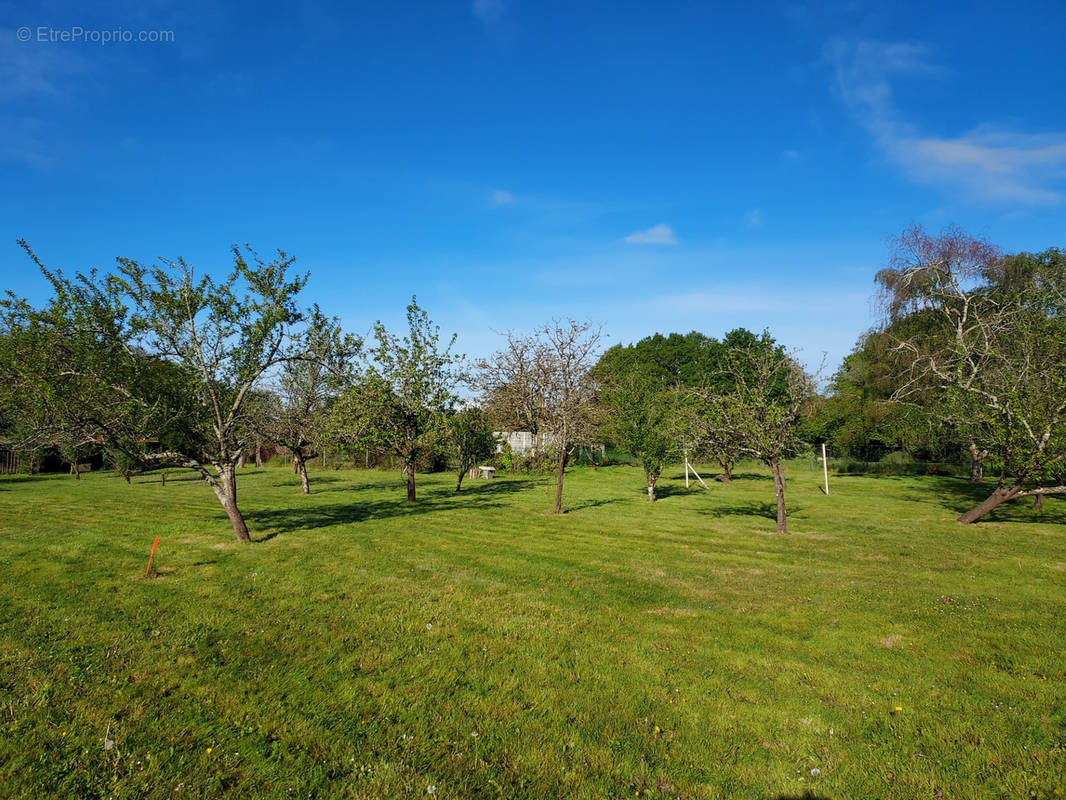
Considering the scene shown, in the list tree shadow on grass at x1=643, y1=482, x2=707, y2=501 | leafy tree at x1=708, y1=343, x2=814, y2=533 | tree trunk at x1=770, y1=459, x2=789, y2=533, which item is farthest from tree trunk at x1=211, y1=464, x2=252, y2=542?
tree shadow on grass at x1=643, y1=482, x2=707, y2=501

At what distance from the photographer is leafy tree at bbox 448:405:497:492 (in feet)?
→ 88.3

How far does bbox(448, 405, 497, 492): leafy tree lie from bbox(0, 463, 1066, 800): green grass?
11.6 meters

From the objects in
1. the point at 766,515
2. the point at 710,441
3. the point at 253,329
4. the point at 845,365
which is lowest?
the point at 766,515

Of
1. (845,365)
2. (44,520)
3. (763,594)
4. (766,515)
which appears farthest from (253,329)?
(845,365)

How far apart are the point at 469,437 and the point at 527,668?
73.0 ft

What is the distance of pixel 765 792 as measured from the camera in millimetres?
4852

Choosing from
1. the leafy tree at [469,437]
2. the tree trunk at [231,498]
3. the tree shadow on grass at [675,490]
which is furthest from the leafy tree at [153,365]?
the tree shadow on grass at [675,490]

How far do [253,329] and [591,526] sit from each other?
40.8 feet

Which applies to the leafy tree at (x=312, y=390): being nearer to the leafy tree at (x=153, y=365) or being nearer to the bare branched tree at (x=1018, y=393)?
the leafy tree at (x=153, y=365)

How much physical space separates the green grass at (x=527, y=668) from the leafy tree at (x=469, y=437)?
1157cm

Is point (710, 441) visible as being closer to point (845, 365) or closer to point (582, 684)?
point (582, 684)

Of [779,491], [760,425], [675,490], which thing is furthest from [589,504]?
[760,425]

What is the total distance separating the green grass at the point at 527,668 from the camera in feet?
16.6

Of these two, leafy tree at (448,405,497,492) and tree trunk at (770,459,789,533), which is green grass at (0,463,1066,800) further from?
leafy tree at (448,405,497,492)
